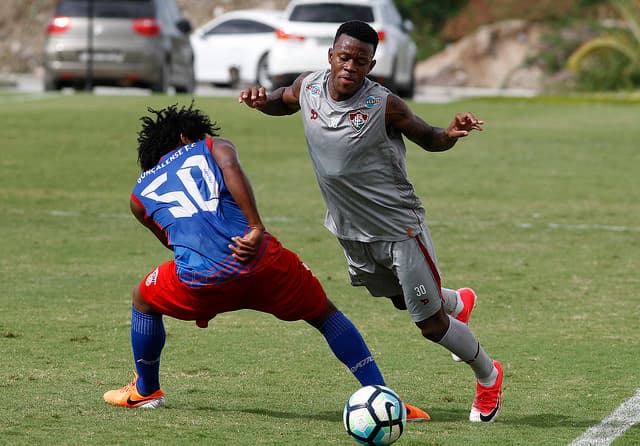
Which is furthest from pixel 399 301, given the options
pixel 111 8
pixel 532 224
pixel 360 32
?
pixel 111 8

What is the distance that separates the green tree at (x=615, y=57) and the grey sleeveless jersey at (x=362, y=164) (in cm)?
2657

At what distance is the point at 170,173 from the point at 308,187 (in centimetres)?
943

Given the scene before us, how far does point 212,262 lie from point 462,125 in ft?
4.06

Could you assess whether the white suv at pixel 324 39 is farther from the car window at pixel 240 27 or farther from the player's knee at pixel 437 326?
the player's knee at pixel 437 326

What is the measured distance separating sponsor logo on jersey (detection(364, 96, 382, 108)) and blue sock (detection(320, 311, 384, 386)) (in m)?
0.94

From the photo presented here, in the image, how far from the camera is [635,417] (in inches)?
245

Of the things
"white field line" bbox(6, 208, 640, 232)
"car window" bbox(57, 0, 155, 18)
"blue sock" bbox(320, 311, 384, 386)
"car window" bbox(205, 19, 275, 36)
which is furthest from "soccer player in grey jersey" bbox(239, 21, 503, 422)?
"car window" bbox(205, 19, 275, 36)

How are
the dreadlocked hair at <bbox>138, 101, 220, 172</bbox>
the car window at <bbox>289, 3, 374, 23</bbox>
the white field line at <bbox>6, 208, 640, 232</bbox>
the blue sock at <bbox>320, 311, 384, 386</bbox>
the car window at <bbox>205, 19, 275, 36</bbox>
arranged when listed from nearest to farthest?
the blue sock at <bbox>320, 311, 384, 386</bbox>, the dreadlocked hair at <bbox>138, 101, 220, 172</bbox>, the white field line at <bbox>6, 208, 640, 232</bbox>, the car window at <bbox>289, 3, 374, 23</bbox>, the car window at <bbox>205, 19, 275, 36</bbox>

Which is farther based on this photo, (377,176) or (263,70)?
(263,70)

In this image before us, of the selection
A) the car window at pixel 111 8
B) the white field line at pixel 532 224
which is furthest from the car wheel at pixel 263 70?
the white field line at pixel 532 224

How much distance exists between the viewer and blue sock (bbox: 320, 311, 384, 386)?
611cm

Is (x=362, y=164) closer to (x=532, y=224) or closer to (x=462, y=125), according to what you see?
(x=462, y=125)

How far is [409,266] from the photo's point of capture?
6066mm

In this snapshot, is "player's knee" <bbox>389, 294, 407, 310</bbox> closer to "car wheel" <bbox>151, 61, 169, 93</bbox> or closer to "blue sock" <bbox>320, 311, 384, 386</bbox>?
"blue sock" <bbox>320, 311, 384, 386</bbox>
